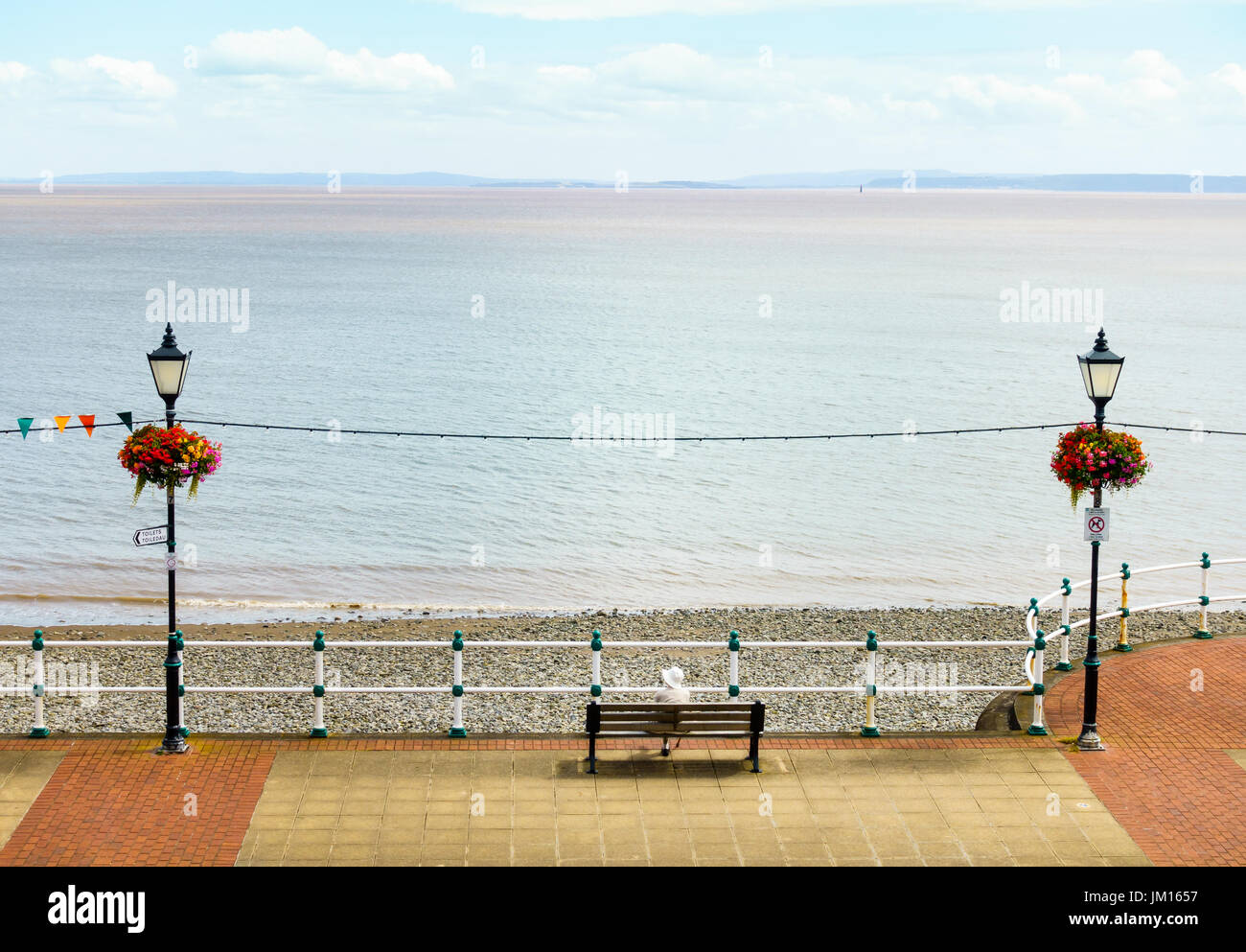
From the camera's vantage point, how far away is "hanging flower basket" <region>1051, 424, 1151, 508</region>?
1373cm

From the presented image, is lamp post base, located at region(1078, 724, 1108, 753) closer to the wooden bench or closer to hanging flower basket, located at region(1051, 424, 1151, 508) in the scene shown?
hanging flower basket, located at region(1051, 424, 1151, 508)

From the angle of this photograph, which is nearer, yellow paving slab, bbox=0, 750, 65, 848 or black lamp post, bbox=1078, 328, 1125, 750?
yellow paving slab, bbox=0, 750, 65, 848

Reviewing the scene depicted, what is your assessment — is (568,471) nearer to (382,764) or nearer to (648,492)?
(648,492)

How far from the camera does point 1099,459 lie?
13.7m

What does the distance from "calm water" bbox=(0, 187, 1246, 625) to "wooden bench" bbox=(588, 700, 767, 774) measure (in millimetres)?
17134

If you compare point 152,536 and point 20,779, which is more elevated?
point 152,536

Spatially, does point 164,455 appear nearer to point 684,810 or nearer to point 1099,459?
point 684,810

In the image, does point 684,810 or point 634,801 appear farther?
Answer: point 634,801

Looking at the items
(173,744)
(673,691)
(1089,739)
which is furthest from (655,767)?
(173,744)

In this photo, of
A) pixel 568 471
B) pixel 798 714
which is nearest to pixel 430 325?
pixel 568 471

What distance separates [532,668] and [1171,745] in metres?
11.8

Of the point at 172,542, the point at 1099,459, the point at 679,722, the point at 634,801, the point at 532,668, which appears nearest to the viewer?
the point at 634,801

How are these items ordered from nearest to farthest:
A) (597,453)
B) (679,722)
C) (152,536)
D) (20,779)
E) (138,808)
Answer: (138,808) < (20,779) < (679,722) < (152,536) < (597,453)

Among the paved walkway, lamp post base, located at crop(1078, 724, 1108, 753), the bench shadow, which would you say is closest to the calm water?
the paved walkway
